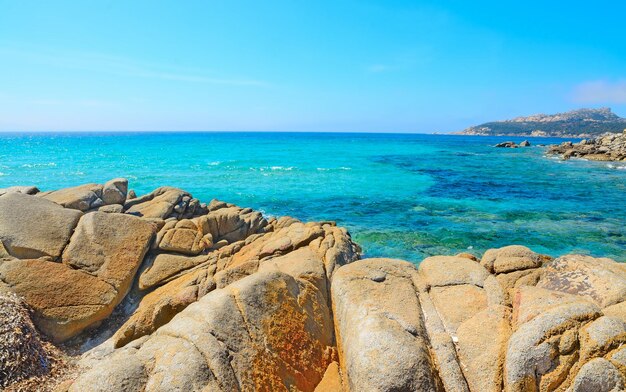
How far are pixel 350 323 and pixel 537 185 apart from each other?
133 ft

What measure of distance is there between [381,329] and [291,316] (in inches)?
78.6

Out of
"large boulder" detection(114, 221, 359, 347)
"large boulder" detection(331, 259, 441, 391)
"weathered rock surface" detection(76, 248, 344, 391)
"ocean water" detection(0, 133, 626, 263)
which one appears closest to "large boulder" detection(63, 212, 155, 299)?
"large boulder" detection(114, 221, 359, 347)

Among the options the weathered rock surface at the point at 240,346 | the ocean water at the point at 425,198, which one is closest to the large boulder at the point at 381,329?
the weathered rock surface at the point at 240,346

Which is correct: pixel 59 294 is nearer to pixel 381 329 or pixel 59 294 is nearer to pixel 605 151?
pixel 381 329

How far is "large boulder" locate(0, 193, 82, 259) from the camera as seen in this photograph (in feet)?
36.6

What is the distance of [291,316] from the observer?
24.5 feet

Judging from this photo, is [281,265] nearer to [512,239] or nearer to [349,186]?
[512,239]

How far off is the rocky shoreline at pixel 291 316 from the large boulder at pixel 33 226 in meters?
0.04

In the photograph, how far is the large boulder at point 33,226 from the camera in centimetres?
1116

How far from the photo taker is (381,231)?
2186 centimetres

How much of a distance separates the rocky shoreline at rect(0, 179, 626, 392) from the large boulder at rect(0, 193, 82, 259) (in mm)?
42

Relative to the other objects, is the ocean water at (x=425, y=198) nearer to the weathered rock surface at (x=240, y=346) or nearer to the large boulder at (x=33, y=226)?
the weathered rock surface at (x=240, y=346)

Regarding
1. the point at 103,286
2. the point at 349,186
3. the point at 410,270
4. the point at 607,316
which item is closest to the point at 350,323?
the point at 410,270

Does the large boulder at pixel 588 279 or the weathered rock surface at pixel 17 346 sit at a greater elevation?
the large boulder at pixel 588 279
